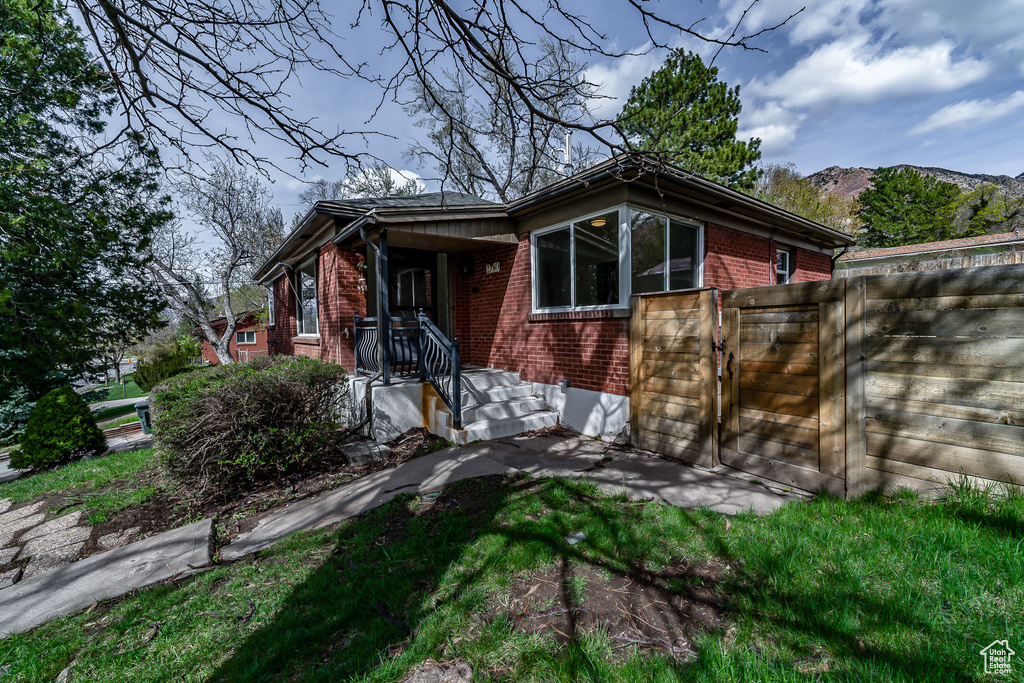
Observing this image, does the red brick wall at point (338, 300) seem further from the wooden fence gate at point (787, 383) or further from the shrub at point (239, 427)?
the wooden fence gate at point (787, 383)

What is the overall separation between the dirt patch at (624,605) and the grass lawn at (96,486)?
4.68m

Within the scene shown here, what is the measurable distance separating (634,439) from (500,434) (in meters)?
1.88

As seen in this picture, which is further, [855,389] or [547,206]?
[547,206]

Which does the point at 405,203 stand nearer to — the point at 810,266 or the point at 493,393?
the point at 493,393

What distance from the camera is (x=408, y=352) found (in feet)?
23.5

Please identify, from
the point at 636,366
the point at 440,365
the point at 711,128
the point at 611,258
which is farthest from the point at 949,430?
the point at 711,128


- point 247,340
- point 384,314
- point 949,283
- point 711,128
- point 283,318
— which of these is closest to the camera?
point 949,283

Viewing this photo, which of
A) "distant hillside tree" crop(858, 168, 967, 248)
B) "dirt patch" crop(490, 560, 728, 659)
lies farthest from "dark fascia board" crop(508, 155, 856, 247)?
"distant hillside tree" crop(858, 168, 967, 248)

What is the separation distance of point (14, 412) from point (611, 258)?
13922 millimetres

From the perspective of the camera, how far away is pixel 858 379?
3223 millimetres

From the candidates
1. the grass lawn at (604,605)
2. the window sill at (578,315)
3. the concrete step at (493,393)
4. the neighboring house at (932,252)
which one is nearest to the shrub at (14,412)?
the concrete step at (493,393)

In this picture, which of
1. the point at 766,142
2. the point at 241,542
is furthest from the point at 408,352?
the point at 766,142

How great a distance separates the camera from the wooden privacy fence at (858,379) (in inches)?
105

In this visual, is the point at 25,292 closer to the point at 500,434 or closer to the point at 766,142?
the point at 500,434
